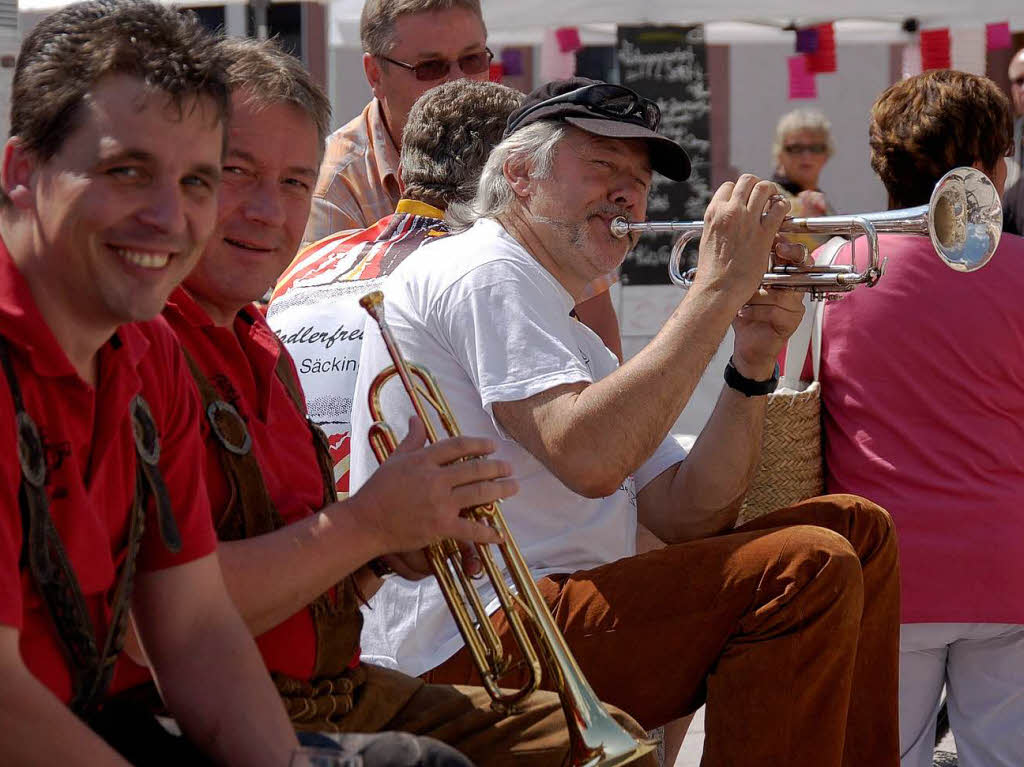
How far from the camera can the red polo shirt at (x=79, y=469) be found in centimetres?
163

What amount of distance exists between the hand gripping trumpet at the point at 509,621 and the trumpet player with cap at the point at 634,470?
7 centimetres

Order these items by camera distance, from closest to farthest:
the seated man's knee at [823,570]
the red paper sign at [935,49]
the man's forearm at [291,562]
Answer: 1. the man's forearm at [291,562]
2. the seated man's knee at [823,570]
3. the red paper sign at [935,49]

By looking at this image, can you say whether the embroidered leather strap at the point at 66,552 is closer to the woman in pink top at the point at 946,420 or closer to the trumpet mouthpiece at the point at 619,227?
the trumpet mouthpiece at the point at 619,227

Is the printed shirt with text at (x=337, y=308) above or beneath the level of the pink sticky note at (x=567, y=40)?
beneath

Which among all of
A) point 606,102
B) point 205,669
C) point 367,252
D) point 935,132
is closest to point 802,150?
point 935,132

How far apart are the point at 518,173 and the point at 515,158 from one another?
0.03 meters

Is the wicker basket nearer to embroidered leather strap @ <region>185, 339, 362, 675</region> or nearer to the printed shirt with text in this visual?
the printed shirt with text

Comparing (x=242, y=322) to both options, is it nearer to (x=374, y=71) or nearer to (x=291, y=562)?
(x=291, y=562)

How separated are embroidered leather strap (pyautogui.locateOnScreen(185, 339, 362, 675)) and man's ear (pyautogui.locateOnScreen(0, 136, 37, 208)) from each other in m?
0.52

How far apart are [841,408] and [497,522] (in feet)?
4.90

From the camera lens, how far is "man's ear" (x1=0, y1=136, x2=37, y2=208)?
5.60ft

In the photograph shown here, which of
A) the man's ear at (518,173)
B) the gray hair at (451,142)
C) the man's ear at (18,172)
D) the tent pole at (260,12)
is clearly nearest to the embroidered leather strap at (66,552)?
the man's ear at (18,172)

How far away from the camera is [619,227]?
2980 millimetres

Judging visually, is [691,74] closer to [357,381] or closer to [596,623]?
[357,381]
